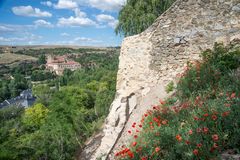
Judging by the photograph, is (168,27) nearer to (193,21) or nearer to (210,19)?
(193,21)

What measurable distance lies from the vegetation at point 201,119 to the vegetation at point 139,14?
9761 millimetres

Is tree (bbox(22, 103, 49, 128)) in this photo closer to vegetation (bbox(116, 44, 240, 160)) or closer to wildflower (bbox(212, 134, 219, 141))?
vegetation (bbox(116, 44, 240, 160))

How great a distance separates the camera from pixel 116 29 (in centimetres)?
1681

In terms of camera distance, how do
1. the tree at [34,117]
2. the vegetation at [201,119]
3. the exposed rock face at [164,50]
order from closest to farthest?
1. the vegetation at [201,119]
2. the exposed rock face at [164,50]
3. the tree at [34,117]

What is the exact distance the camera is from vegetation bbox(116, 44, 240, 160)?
3.17m

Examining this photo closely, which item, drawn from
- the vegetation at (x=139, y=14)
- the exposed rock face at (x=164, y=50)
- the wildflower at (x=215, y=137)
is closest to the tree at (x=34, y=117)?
the vegetation at (x=139, y=14)

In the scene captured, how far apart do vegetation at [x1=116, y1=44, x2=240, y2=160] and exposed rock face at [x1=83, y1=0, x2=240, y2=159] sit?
102 centimetres

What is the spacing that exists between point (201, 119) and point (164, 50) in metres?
3.83

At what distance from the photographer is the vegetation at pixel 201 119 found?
125 inches

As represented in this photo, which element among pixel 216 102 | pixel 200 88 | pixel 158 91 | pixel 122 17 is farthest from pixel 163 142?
pixel 122 17

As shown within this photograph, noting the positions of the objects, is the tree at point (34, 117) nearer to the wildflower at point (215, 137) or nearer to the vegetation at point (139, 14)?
the vegetation at point (139, 14)

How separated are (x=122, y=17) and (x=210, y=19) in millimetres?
10337

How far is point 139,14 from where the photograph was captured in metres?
15.8

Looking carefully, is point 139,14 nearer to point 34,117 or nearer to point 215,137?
point 215,137
